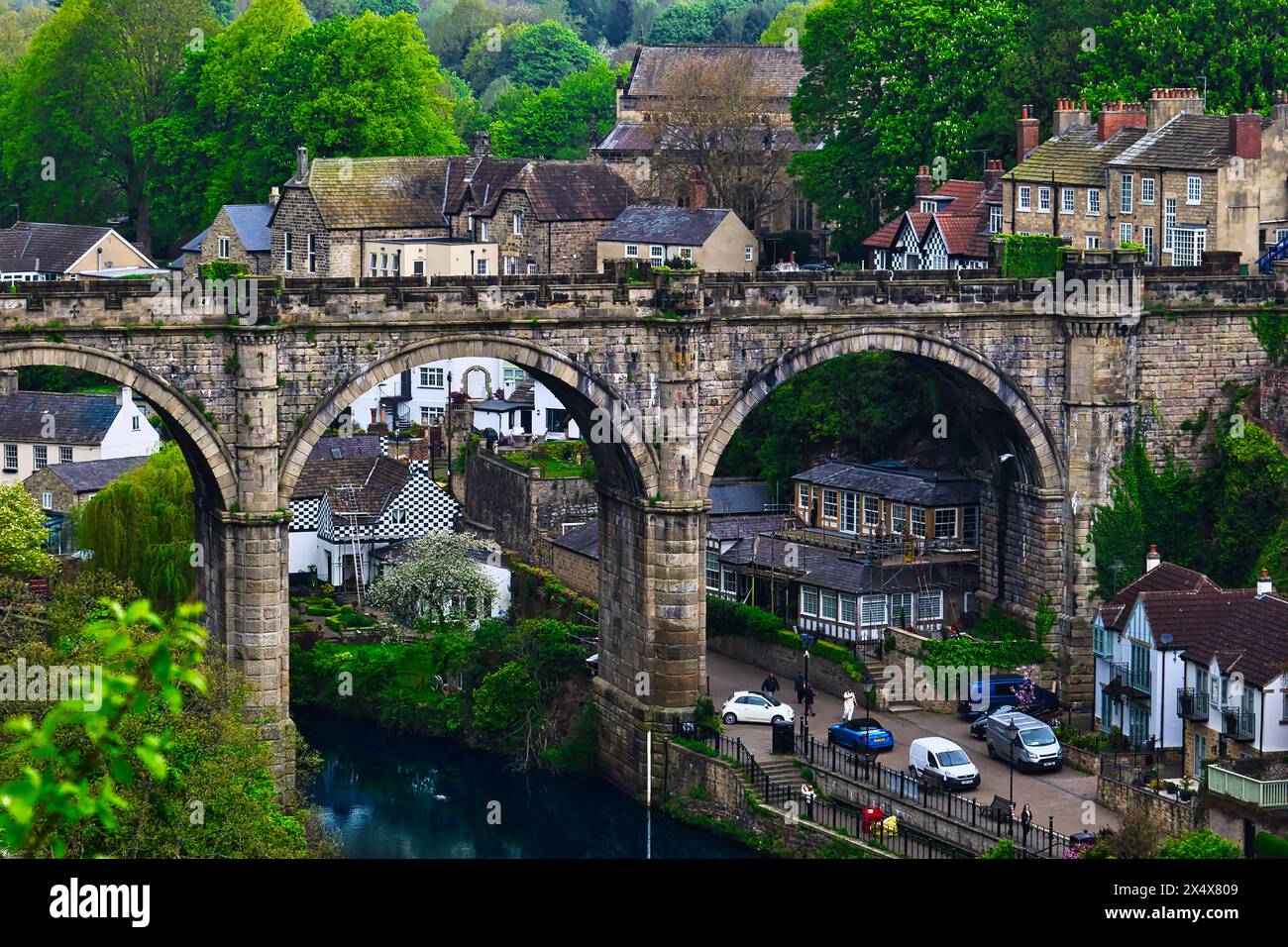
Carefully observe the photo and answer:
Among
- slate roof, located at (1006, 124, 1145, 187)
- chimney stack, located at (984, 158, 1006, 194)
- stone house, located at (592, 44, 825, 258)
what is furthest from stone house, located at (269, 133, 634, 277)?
slate roof, located at (1006, 124, 1145, 187)

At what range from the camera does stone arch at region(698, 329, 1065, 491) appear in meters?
64.4

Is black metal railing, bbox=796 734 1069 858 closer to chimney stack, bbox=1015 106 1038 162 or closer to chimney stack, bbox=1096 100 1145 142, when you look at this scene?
chimney stack, bbox=1096 100 1145 142

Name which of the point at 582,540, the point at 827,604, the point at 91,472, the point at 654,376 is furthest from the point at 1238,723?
the point at 91,472

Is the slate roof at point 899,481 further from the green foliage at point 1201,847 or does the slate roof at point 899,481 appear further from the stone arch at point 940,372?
the green foliage at point 1201,847

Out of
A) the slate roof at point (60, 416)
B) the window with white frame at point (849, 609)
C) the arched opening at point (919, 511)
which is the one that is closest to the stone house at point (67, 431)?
the slate roof at point (60, 416)

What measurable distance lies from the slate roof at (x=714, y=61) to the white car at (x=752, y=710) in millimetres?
67321

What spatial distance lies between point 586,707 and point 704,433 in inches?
340

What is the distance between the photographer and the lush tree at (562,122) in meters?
138

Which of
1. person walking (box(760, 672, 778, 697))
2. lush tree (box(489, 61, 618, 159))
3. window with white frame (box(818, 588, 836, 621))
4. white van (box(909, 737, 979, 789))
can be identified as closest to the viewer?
white van (box(909, 737, 979, 789))

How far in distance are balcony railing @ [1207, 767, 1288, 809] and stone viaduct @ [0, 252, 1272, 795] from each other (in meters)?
14.5

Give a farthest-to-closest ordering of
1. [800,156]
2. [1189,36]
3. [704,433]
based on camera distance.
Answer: [800,156] → [1189,36] → [704,433]

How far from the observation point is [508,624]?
75.2 meters

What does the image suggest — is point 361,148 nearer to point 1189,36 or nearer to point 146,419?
point 146,419
